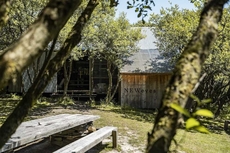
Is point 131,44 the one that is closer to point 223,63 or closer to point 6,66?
point 223,63

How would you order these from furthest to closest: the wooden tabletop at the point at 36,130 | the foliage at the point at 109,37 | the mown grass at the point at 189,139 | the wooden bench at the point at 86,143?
1. the foliage at the point at 109,37
2. the mown grass at the point at 189,139
3. the wooden bench at the point at 86,143
4. the wooden tabletop at the point at 36,130

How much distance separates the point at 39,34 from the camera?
0.95 metres

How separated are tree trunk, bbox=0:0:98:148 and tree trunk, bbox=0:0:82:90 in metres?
0.42

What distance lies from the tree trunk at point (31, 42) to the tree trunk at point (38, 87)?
42 centimetres

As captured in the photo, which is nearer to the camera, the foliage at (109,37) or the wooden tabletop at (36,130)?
the wooden tabletop at (36,130)

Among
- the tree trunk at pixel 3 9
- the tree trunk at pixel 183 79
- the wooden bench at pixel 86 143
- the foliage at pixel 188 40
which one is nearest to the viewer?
the tree trunk at pixel 183 79

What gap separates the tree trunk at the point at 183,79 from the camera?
35.3 inches

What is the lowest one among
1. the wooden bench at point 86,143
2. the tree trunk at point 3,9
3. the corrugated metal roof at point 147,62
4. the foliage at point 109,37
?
the wooden bench at point 86,143

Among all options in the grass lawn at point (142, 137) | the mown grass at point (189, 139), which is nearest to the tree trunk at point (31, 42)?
the grass lawn at point (142, 137)

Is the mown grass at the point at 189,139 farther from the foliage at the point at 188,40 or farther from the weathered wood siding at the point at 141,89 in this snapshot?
the weathered wood siding at the point at 141,89

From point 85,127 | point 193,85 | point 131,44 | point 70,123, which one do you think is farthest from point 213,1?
point 131,44

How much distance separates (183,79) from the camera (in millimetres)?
941

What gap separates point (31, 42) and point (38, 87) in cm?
62

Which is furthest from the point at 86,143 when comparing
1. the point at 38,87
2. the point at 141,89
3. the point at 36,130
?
the point at 141,89
